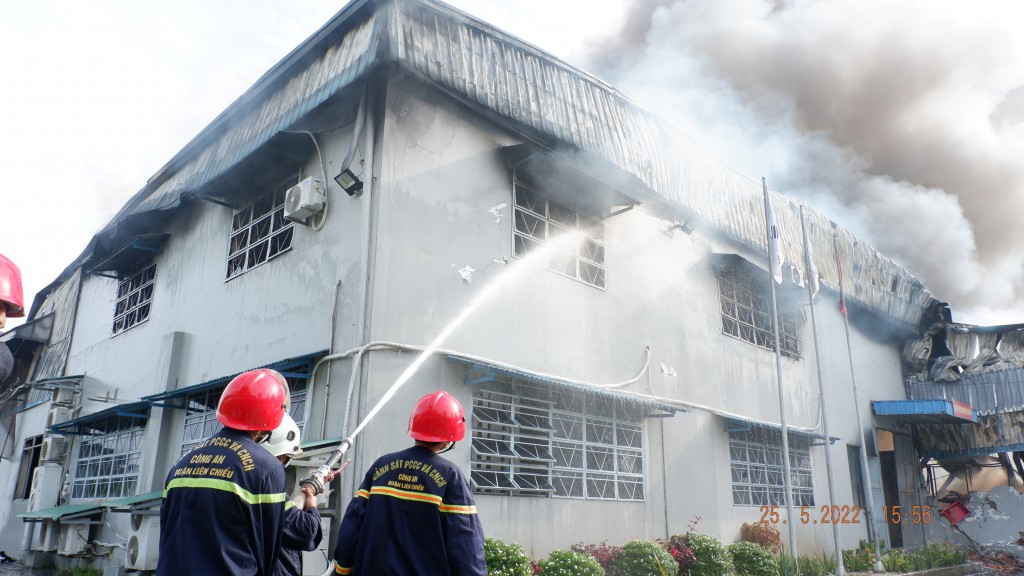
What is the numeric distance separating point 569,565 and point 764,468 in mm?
7174

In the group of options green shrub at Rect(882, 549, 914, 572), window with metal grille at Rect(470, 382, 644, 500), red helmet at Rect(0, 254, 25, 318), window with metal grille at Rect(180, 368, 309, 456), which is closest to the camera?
red helmet at Rect(0, 254, 25, 318)

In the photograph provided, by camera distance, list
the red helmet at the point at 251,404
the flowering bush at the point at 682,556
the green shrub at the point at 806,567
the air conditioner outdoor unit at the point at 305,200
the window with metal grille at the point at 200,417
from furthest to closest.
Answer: the green shrub at the point at 806,567 < the window with metal grille at the point at 200,417 < the flowering bush at the point at 682,556 < the air conditioner outdoor unit at the point at 305,200 < the red helmet at the point at 251,404

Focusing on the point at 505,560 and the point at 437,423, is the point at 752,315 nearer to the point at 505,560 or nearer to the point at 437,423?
the point at 505,560

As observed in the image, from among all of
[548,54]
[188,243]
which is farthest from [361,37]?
[188,243]

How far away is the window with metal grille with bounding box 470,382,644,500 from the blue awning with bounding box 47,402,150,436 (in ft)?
16.8

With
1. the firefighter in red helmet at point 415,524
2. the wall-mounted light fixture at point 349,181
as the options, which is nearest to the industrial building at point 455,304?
the wall-mounted light fixture at point 349,181

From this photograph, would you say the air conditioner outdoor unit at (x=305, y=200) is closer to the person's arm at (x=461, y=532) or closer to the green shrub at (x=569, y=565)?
the green shrub at (x=569, y=565)

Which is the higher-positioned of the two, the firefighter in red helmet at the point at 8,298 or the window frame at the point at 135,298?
the window frame at the point at 135,298

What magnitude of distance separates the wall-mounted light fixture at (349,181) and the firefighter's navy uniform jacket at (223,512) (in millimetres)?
5178

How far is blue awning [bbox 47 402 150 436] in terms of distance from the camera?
1077cm

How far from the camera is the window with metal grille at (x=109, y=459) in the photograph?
11414mm

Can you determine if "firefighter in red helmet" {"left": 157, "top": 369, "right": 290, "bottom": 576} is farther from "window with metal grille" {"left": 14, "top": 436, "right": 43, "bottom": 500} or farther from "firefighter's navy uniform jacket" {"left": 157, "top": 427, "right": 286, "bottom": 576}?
"window with metal grille" {"left": 14, "top": 436, "right": 43, "bottom": 500}

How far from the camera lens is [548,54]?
10094 millimetres

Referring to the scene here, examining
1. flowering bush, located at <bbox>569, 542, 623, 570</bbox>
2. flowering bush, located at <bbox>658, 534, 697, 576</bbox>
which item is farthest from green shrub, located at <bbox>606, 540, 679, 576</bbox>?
flowering bush, located at <bbox>658, 534, 697, 576</bbox>
